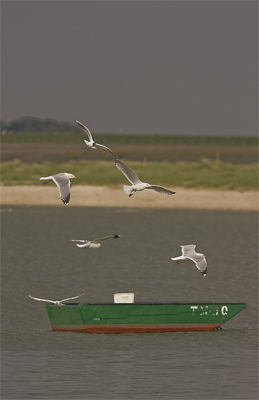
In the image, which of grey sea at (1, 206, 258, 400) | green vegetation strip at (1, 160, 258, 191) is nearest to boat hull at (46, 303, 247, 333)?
grey sea at (1, 206, 258, 400)

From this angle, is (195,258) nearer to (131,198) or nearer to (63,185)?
(63,185)

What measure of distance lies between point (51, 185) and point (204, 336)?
53.5 m

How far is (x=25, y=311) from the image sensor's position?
34562 mm

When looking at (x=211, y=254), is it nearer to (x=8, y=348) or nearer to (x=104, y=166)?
(x=8, y=348)

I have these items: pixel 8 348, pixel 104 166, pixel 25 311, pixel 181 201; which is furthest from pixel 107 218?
pixel 8 348

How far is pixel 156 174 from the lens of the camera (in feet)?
291

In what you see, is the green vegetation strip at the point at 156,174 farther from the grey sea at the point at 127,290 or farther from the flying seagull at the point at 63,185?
the flying seagull at the point at 63,185

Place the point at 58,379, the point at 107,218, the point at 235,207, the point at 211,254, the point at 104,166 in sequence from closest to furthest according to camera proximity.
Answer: the point at 58,379
the point at 211,254
the point at 107,218
the point at 235,207
the point at 104,166

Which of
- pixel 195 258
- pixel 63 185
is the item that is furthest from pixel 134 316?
pixel 63 185

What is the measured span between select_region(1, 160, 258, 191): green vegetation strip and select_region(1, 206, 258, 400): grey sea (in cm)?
709

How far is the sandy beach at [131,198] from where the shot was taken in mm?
80250

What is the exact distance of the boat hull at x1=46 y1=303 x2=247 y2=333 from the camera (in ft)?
101

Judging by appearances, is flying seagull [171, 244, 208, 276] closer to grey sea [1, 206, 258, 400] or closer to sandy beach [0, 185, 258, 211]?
grey sea [1, 206, 258, 400]

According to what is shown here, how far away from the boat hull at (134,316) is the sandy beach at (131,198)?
1934 inches
